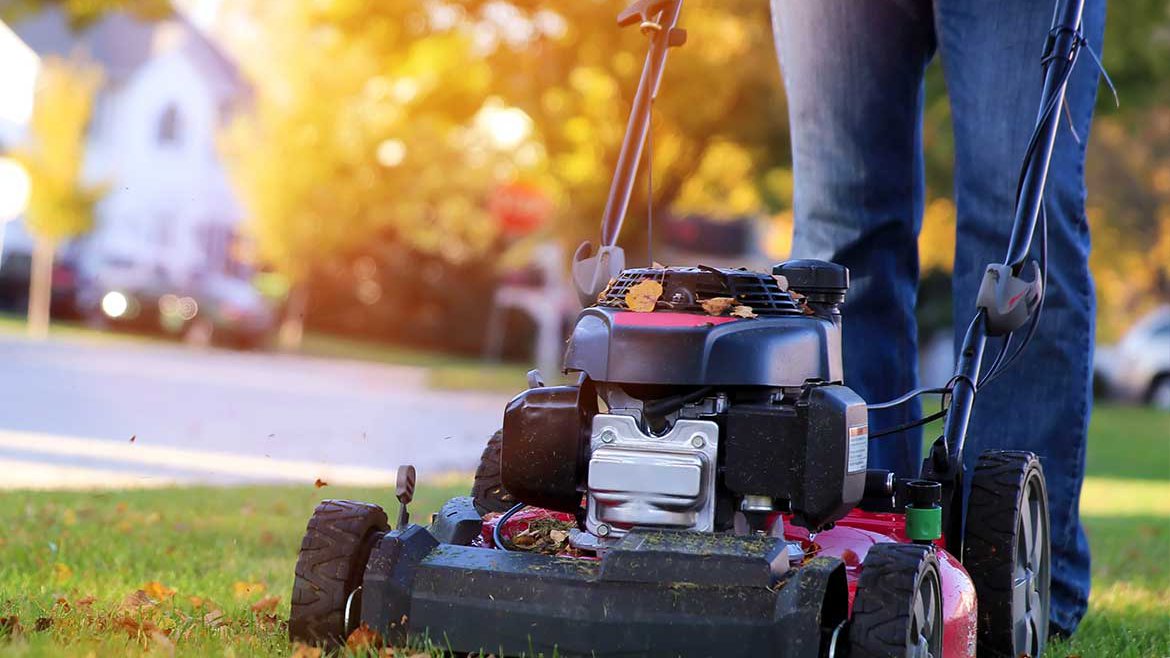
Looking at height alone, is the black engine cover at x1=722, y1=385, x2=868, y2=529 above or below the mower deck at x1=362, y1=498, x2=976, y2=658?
above

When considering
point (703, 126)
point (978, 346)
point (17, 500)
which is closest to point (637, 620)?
point (978, 346)

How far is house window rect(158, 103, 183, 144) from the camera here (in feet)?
124

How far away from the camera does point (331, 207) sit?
29109 mm

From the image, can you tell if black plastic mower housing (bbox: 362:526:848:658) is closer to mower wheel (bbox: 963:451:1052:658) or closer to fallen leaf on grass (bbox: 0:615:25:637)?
mower wheel (bbox: 963:451:1052:658)

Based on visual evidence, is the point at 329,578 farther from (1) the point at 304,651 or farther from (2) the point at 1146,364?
(2) the point at 1146,364

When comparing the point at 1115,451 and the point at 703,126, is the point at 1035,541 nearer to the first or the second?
the point at 1115,451

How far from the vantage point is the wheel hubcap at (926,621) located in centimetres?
212

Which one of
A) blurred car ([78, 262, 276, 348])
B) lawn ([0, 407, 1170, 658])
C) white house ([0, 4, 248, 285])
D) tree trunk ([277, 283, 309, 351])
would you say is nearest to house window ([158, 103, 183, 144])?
white house ([0, 4, 248, 285])

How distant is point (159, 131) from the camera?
3772 centimetres

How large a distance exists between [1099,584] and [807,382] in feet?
7.04

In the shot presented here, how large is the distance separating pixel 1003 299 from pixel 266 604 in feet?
4.43

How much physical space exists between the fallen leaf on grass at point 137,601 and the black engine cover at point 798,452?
3.68 feet

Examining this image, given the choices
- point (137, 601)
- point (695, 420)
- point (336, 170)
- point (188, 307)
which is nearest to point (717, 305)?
point (695, 420)

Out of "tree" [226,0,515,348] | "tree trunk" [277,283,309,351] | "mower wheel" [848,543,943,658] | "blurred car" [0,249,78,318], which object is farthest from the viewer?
"blurred car" [0,249,78,318]
